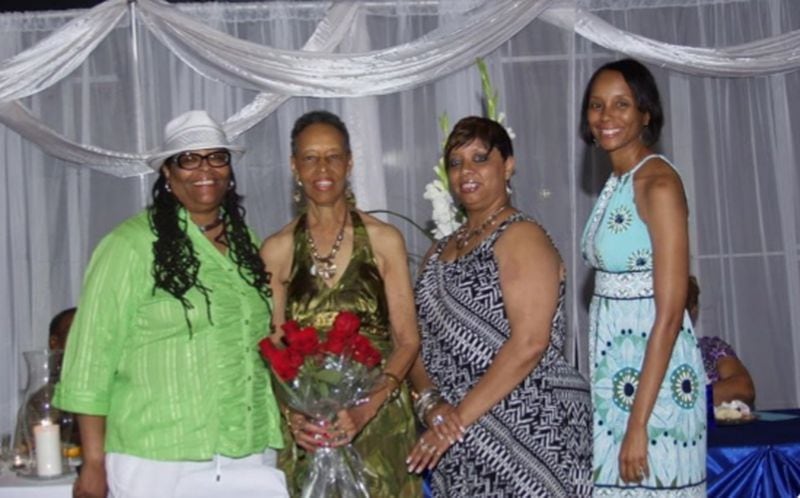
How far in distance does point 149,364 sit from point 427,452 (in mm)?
776

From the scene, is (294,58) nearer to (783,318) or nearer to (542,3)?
(542,3)

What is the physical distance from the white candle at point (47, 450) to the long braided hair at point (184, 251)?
29.3 inches

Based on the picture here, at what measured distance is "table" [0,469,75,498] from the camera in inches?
139

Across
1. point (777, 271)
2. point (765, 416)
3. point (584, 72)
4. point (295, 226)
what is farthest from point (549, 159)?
point (295, 226)

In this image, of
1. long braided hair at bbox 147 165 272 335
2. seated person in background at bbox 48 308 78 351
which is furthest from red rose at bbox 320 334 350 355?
seated person in background at bbox 48 308 78 351

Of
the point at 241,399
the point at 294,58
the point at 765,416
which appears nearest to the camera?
the point at 241,399

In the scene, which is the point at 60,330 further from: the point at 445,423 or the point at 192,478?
the point at 445,423

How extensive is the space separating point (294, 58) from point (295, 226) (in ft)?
8.33

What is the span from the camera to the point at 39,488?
11.7ft

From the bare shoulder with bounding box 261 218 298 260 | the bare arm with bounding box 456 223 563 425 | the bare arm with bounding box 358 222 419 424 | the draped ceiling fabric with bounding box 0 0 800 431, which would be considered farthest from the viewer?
the draped ceiling fabric with bounding box 0 0 800 431

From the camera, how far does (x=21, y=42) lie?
6164mm

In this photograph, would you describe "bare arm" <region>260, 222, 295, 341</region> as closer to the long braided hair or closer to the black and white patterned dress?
the long braided hair

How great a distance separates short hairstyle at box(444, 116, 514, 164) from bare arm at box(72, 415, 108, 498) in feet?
3.92

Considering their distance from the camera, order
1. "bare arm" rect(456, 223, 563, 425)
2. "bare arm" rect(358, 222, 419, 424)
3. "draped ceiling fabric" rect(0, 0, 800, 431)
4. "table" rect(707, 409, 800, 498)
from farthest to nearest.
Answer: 1. "draped ceiling fabric" rect(0, 0, 800, 431)
2. "table" rect(707, 409, 800, 498)
3. "bare arm" rect(358, 222, 419, 424)
4. "bare arm" rect(456, 223, 563, 425)
